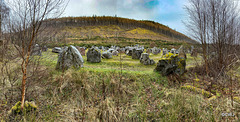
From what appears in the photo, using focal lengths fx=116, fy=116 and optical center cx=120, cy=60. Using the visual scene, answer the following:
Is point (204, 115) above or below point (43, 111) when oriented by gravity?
above

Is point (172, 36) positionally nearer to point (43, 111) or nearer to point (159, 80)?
point (159, 80)

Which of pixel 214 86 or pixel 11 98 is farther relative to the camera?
pixel 214 86

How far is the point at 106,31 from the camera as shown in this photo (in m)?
3.57

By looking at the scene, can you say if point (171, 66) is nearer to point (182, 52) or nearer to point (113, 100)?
point (113, 100)

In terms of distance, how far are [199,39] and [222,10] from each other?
175 centimetres

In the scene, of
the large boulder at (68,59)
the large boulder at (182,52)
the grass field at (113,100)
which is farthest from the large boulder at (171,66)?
the large boulder at (182,52)

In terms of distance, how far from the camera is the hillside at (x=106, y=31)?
305cm

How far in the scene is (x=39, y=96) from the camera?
4793 mm

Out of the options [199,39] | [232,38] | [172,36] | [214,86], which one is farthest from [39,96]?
[172,36]

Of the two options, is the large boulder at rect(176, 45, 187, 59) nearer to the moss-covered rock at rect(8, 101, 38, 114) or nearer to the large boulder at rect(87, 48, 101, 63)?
the large boulder at rect(87, 48, 101, 63)

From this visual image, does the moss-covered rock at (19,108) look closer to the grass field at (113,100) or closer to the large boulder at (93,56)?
the grass field at (113,100)

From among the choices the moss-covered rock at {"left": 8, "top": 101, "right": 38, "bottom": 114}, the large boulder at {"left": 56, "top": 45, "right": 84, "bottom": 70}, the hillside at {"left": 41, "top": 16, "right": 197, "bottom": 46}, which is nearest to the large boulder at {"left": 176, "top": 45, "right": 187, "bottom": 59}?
the hillside at {"left": 41, "top": 16, "right": 197, "bottom": 46}

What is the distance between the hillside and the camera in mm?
3048

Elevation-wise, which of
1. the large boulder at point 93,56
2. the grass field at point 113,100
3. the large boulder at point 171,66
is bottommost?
the grass field at point 113,100
